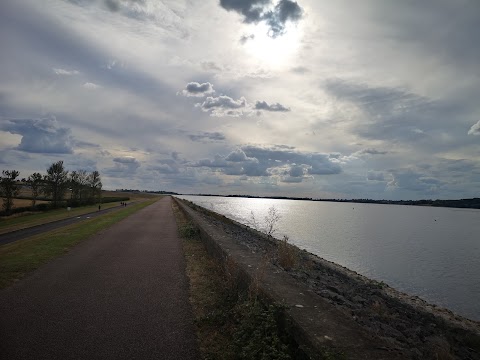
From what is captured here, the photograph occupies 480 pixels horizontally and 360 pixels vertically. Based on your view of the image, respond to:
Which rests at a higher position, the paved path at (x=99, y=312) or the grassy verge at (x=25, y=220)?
the paved path at (x=99, y=312)

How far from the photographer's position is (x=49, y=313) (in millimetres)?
5980

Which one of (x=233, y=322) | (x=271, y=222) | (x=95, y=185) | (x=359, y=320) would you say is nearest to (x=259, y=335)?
(x=233, y=322)

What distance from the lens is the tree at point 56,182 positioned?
52.2 m

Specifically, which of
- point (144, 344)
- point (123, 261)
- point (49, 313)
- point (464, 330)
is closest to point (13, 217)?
point (123, 261)

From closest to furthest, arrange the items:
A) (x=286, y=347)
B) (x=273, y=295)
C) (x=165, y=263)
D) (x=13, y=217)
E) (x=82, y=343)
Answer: (x=286, y=347)
(x=82, y=343)
(x=273, y=295)
(x=165, y=263)
(x=13, y=217)

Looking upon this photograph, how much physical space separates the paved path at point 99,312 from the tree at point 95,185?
6688cm

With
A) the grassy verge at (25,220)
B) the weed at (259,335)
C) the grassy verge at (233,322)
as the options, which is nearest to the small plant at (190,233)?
the grassy verge at (233,322)

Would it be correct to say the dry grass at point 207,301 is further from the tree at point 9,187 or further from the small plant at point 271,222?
the tree at point 9,187

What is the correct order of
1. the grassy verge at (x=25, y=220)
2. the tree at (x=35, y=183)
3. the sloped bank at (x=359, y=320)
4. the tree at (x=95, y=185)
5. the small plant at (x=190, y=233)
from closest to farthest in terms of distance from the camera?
the sloped bank at (x=359, y=320) → the small plant at (x=190, y=233) → the grassy verge at (x=25, y=220) → the tree at (x=35, y=183) → the tree at (x=95, y=185)

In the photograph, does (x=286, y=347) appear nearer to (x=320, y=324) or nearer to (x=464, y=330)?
(x=320, y=324)

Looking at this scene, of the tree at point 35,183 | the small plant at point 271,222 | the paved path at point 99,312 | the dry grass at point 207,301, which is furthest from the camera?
the tree at point 35,183

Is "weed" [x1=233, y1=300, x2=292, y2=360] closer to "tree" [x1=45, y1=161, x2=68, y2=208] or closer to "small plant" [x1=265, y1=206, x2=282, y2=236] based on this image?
"small plant" [x1=265, y1=206, x2=282, y2=236]

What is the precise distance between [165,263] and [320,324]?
7175 mm

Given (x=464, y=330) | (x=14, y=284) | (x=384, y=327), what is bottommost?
(x=464, y=330)
